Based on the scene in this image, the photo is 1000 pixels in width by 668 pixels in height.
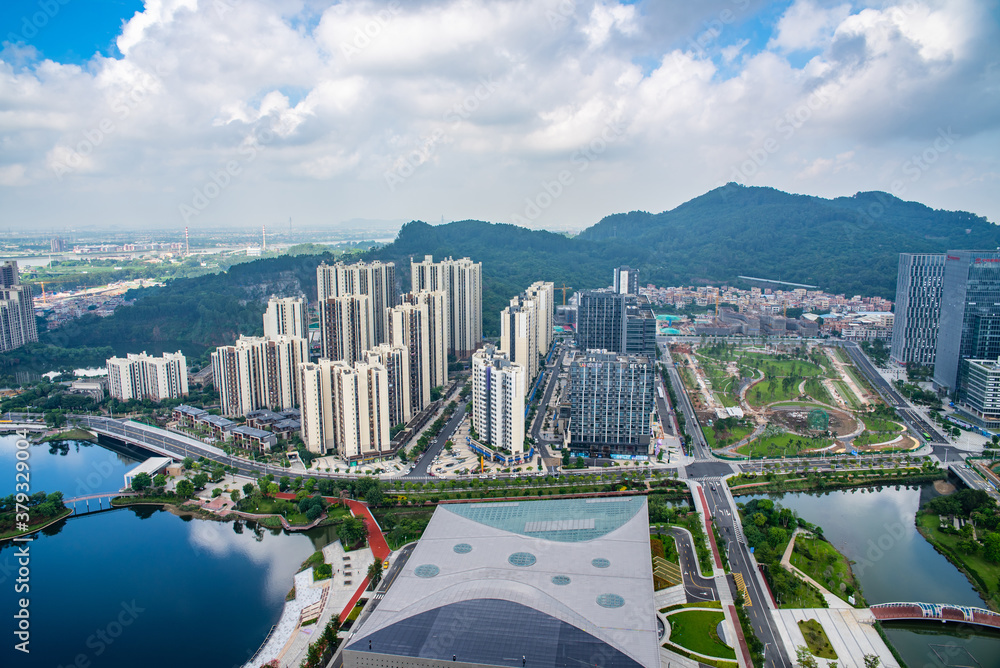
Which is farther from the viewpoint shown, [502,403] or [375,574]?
[502,403]

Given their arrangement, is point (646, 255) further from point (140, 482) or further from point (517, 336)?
point (140, 482)

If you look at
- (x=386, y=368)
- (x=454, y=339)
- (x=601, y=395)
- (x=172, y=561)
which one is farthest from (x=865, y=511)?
(x=454, y=339)

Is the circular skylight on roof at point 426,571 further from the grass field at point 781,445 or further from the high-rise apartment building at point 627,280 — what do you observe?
the high-rise apartment building at point 627,280

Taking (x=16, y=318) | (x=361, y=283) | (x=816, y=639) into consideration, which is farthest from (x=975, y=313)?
(x=16, y=318)

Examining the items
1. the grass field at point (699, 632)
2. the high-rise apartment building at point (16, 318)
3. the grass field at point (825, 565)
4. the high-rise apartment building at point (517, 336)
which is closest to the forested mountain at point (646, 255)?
the high-rise apartment building at point (16, 318)

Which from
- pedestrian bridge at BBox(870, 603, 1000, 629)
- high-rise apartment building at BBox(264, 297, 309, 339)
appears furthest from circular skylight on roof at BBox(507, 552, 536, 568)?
high-rise apartment building at BBox(264, 297, 309, 339)

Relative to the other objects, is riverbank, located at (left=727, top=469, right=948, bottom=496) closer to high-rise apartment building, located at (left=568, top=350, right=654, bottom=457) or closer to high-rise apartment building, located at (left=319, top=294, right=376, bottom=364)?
high-rise apartment building, located at (left=568, top=350, right=654, bottom=457)
